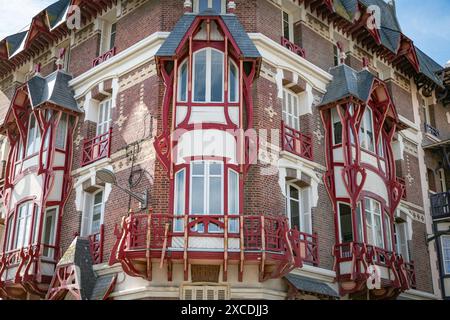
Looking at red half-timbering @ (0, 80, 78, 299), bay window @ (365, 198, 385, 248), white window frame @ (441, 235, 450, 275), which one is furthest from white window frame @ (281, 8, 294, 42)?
white window frame @ (441, 235, 450, 275)

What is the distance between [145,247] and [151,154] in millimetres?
3231

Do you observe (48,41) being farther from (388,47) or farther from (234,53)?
(388,47)

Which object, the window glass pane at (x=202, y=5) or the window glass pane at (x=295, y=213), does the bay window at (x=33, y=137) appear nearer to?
the window glass pane at (x=202, y=5)

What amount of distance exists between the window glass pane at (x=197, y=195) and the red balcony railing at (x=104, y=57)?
620cm

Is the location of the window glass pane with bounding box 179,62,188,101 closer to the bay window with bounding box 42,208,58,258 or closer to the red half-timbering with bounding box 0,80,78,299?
the red half-timbering with bounding box 0,80,78,299

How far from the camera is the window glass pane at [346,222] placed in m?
20.0

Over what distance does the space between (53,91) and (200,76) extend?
573 cm

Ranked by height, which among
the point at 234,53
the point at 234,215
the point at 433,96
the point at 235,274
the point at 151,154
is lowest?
the point at 235,274

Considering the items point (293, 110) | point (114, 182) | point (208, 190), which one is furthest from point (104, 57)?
point (208, 190)

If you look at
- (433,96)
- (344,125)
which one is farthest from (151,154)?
(433,96)

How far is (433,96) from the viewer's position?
2762 centimetres

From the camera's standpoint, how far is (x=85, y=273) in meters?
17.4

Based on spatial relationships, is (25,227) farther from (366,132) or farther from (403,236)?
(403,236)

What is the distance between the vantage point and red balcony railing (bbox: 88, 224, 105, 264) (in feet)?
59.3
